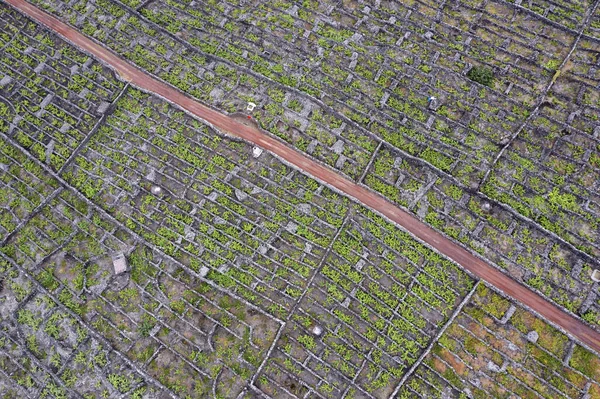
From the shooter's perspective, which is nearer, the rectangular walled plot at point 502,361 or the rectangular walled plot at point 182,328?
the rectangular walled plot at point 502,361

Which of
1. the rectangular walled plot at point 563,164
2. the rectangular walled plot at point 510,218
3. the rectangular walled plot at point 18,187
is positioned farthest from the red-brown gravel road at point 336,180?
the rectangular walled plot at point 18,187

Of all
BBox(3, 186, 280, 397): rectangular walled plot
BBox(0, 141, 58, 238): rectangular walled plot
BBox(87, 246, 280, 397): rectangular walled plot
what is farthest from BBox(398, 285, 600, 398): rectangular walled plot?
BBox(0, 141, 58, 238): rectangular walled plot

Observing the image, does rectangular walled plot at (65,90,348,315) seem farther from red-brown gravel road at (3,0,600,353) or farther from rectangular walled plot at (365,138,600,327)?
rectangular walled plot at (365,138,600,327)

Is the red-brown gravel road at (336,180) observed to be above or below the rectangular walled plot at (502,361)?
above

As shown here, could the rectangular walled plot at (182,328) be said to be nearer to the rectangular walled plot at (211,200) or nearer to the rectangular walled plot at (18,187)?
the rectangular walled plot at (211,200)

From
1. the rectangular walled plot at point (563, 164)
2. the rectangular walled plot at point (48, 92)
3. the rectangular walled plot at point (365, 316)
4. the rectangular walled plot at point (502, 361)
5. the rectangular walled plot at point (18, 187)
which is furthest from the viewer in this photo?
the rectangular walled plot at point (48, 92)
